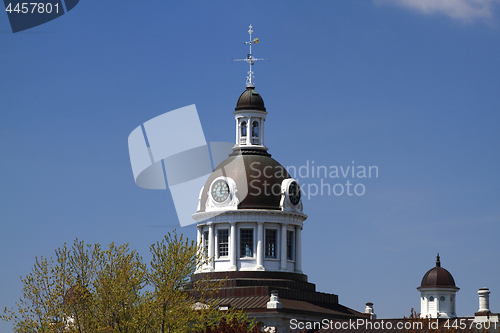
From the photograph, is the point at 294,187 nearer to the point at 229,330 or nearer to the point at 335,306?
the point at 335,306

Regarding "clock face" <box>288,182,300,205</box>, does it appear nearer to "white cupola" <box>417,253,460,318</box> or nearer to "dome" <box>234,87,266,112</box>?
"dome" <box>234,87,266,112</box>

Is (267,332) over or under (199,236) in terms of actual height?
under

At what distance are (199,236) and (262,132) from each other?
10.4 meters

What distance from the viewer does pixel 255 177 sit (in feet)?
271

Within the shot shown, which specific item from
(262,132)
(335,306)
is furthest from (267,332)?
(262,132)

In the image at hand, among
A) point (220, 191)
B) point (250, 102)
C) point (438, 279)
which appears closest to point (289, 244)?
point (220, 191)

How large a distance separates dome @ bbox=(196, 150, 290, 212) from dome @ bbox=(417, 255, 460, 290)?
1726 cm

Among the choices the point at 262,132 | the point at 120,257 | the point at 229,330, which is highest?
the point at 262,132

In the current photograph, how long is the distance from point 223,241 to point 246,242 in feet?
7.00

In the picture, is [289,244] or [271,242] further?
[289,244]

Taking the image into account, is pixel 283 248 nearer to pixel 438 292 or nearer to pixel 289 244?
pixel 289 244

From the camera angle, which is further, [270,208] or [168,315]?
[270,208]

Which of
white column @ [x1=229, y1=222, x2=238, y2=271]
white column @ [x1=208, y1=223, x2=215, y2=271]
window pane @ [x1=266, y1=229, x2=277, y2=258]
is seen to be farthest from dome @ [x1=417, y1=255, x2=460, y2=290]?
white column @ [x1=208, y1=223, x2=215, y2=271]

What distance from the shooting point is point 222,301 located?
7769 centimetres
